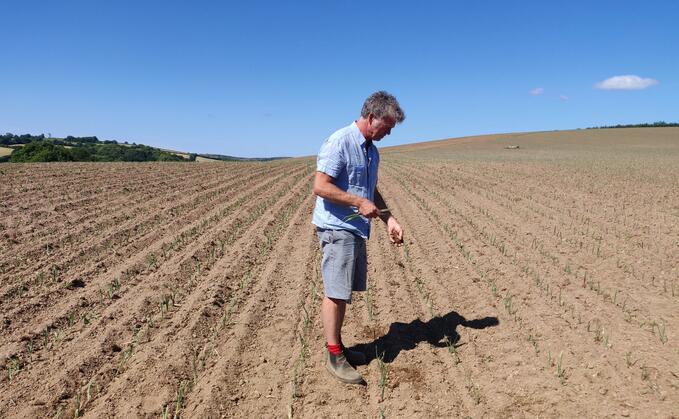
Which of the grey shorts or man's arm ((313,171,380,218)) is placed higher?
man's arm ((313,171,380,218))

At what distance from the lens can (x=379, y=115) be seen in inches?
117

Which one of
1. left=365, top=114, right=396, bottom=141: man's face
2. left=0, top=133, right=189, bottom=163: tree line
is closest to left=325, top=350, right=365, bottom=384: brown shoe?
left=365, top=114, right=396, bottom=141: man's face

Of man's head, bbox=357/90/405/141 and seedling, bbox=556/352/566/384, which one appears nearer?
man's head, bbox=357/90/405/141

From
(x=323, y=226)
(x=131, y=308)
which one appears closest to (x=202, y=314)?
(x=131, y=308)

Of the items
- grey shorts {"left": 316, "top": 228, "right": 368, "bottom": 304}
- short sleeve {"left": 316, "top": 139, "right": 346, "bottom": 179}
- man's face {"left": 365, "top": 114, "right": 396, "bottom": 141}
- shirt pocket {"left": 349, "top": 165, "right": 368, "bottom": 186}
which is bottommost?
grey shorts {"left": 316, "top": 228, "right": 368, "bottom": 304}

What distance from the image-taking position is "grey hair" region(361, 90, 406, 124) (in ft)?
9.67

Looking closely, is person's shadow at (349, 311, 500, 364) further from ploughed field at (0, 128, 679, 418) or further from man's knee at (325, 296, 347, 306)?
man's knee at (325, 296, 347, 306)

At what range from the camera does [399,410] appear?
9.60 ft

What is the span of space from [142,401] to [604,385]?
311cm

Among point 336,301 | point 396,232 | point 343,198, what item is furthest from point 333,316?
point 343,198

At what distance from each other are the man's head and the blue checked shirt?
7 cm

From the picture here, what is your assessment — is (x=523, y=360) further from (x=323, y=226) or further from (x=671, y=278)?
(x=671, y=278)

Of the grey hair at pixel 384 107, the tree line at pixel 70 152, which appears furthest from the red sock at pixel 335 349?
the tree line at pixel 70 152

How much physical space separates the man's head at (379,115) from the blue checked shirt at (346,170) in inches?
2.6
